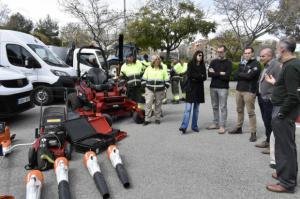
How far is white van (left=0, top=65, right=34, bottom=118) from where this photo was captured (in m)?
7.50

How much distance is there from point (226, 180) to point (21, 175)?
3018mm

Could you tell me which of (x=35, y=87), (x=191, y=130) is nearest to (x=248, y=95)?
(x=191, y=130)

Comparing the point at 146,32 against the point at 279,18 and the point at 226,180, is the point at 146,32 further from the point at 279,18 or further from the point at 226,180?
the point at 226,180

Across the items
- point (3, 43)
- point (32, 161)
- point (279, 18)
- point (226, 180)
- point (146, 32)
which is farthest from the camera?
point (146, 32)

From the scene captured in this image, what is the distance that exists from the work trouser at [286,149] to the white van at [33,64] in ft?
25.8

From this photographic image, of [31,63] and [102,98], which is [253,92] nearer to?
[102,98]

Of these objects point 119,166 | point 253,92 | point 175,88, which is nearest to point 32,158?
point 119,166

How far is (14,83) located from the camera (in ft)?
26.2

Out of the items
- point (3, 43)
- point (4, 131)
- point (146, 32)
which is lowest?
point (4, 131)

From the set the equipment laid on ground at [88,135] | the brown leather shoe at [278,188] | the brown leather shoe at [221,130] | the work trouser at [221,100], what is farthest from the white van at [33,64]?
the brown leather shoe at [278,188]

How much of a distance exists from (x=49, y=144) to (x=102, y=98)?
3.16m

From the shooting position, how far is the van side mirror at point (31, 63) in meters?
10.8

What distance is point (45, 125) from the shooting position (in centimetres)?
570

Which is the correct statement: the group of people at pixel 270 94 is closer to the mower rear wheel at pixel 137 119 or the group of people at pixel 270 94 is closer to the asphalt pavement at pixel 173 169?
the asphalt pavement at pixel 173 169
